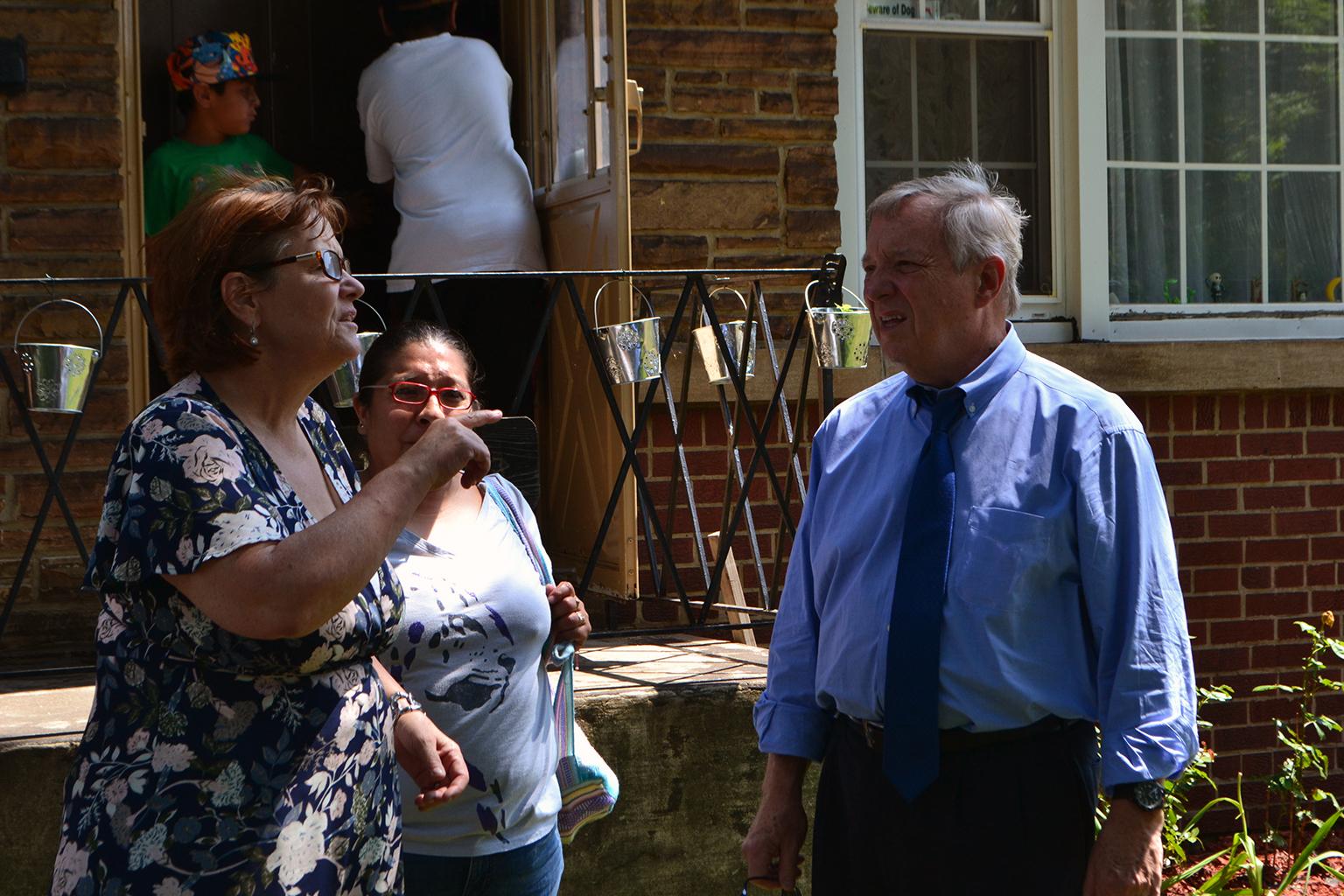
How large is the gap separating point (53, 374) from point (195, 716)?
2108 millimetres

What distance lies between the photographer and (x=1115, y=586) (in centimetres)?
236

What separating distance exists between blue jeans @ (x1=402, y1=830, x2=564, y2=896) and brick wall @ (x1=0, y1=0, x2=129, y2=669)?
2340mm

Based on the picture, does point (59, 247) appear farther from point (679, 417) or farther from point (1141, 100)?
point (1141, 100)

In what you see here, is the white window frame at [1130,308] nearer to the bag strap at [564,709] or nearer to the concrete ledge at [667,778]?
the concrete ledge at [667,778]

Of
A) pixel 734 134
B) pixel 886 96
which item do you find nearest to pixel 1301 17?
pixel 886 96

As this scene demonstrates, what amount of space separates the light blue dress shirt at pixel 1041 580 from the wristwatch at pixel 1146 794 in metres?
0.03

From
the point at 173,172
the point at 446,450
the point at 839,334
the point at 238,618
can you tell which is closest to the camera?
the point at 238,618

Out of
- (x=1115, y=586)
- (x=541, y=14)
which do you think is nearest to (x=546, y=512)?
(x=541, y=14)

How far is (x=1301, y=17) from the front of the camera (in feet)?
20.4

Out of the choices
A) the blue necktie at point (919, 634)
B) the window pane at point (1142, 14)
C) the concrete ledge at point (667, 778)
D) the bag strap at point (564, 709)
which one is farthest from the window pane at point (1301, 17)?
the bag strap at point (564, 709)

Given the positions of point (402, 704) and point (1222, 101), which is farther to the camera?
point (1222, 101)

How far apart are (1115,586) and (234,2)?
15.6 feet

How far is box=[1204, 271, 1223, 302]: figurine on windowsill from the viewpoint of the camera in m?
6.16

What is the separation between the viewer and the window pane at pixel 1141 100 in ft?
19.6
